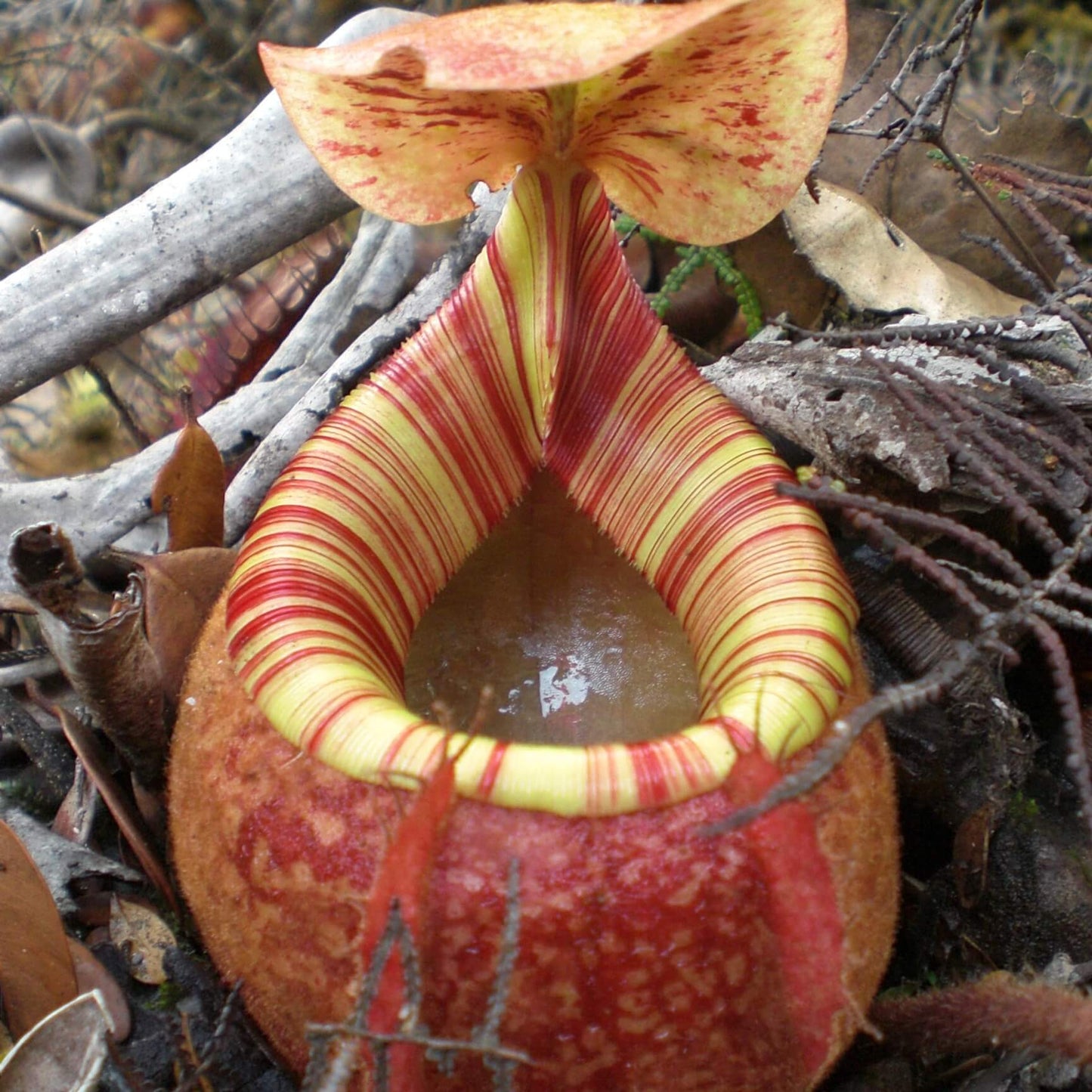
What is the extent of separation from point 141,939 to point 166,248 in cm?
92

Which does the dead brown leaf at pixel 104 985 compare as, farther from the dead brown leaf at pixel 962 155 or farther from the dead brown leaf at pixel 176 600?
the dead brown leaf at pixel 962 155

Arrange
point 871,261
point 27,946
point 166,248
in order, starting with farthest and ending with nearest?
point 871,261
point 166,248
point 27,946

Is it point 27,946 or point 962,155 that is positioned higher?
point 962,155

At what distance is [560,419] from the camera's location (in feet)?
3.86

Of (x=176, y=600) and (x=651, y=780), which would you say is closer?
(x=651, y=780)

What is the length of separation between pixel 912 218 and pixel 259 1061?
5.08ft

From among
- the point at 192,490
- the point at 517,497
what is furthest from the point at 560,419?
the point at 192,490

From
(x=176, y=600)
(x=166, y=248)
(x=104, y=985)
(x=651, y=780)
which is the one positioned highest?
(x=166, y=248)

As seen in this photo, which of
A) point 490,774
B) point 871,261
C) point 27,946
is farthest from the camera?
point 871,261

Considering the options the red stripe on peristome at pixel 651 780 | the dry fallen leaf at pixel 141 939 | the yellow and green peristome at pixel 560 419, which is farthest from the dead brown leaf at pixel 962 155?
the dry fallen leaf at pixel 141 939

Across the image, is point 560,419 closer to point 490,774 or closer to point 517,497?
point 517,497

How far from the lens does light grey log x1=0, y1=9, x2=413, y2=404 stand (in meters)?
1.38

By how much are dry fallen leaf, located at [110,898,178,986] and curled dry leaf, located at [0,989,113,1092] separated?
152mm

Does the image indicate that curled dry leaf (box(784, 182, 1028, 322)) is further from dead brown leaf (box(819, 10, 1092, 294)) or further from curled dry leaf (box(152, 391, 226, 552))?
curled dry leaf (box(152, 391, 226, 552))
